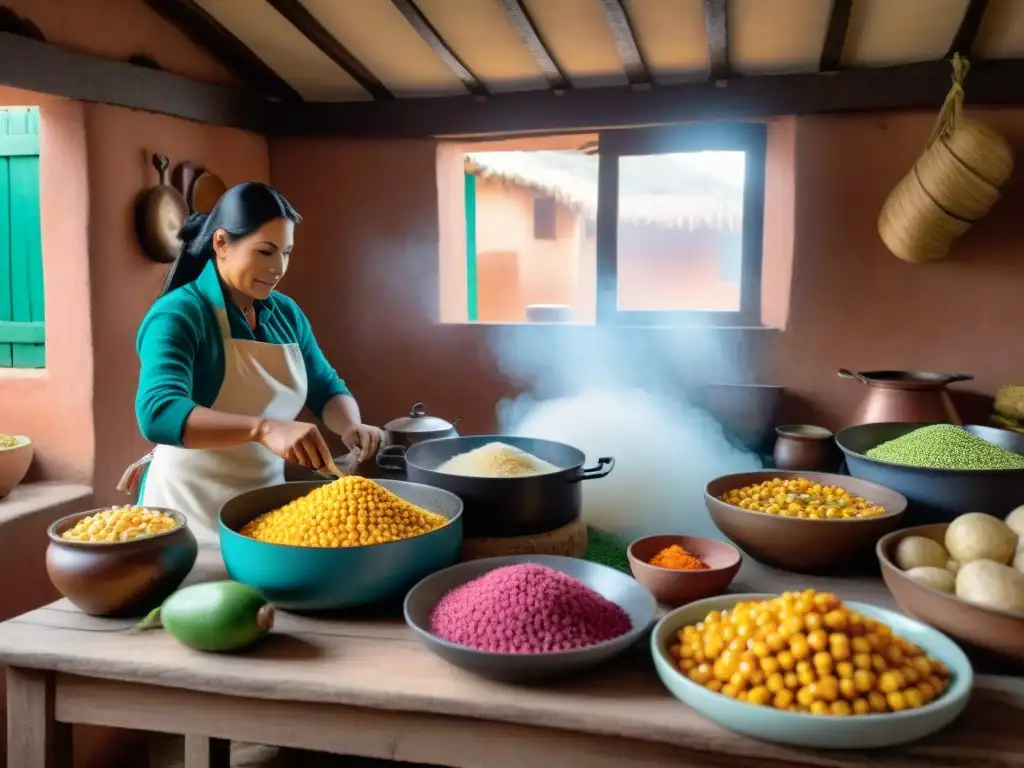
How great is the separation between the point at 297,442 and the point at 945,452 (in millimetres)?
1398

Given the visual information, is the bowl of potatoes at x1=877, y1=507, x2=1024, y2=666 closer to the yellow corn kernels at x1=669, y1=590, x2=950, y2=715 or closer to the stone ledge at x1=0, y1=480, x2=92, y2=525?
the yellow corn kernels at x1=669, y1=590, x2=950, y2=715

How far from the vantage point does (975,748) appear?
3.38 ft

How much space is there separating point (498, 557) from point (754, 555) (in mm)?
553

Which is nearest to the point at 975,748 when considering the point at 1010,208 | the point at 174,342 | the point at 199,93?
the point at 174,342

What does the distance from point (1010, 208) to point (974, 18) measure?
29.9 inches

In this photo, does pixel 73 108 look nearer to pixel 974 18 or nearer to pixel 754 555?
pixel 754 555

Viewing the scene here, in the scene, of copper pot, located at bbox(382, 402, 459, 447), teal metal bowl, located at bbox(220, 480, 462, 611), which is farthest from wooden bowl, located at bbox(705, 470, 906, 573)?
copper pot, located at bbox(382, 402, 459, 447)

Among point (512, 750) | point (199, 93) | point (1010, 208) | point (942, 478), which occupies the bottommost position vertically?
point (512, 750)

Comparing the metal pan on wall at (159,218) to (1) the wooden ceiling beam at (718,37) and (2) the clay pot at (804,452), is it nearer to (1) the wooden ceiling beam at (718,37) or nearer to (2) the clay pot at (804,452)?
(1) the wooden ceiling beam at (718,37)

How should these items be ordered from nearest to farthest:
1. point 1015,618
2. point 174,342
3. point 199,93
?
1. point 1015,618
2. point 174,342
3. point 199,93

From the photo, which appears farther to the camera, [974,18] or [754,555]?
[974,18]

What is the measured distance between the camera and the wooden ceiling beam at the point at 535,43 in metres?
3.12

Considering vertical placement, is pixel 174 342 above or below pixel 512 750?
above

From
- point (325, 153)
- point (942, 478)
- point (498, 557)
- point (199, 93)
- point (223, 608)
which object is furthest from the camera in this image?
point (325, 153)
